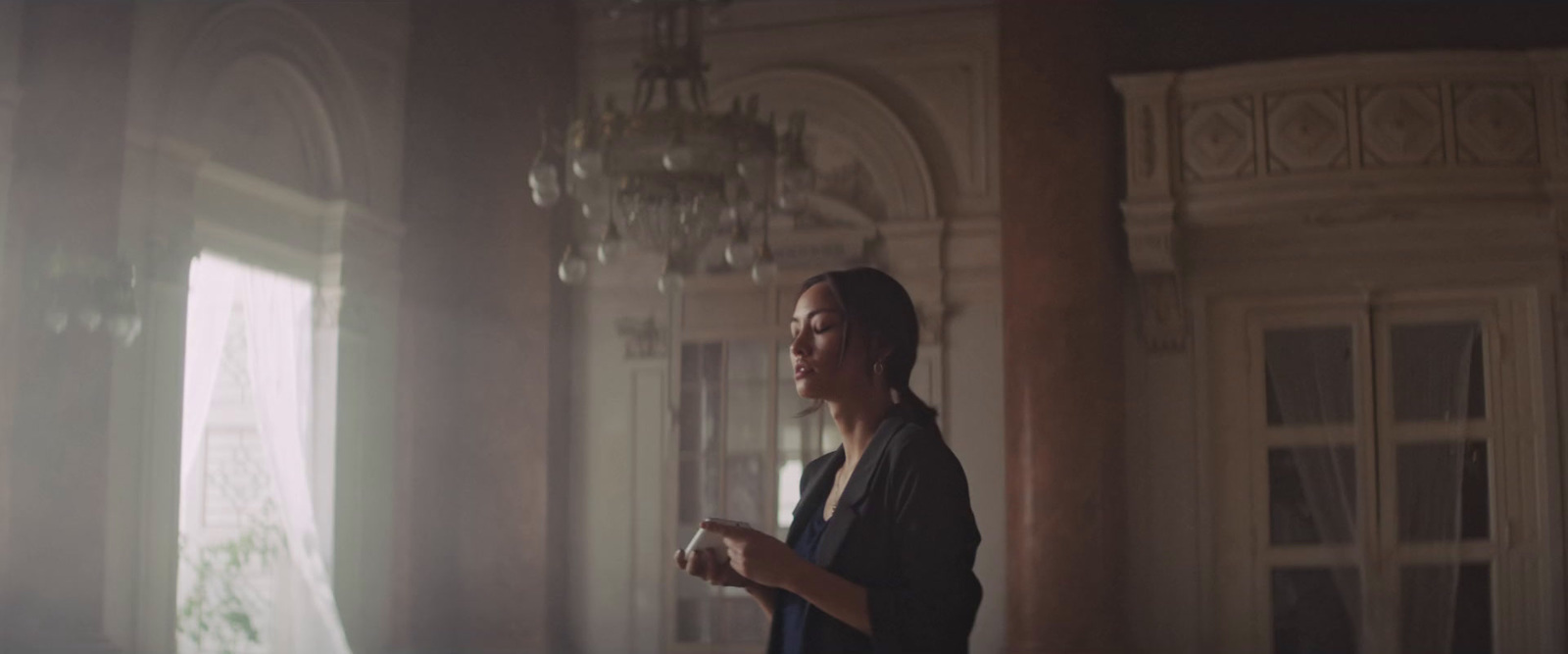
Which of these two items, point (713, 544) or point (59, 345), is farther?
point (59, 345)

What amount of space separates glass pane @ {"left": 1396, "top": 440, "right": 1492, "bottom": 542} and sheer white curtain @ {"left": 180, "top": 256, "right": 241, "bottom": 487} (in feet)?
18.0

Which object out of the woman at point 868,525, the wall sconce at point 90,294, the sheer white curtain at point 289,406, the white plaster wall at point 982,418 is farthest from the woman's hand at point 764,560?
the sheer white curtain at point 289,406

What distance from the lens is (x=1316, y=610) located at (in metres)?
7.24

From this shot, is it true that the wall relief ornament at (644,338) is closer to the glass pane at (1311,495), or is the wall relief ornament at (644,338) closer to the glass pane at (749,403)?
the glass pane at (749,403)

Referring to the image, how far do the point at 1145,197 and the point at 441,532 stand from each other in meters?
3.98

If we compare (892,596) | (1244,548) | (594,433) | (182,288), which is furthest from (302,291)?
(892,596)

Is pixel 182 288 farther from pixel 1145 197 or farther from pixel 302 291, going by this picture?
pixel 1145 197

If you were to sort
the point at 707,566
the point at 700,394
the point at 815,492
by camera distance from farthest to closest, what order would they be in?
the point at 700,394 < the point at 815,492 < the point at 707,566

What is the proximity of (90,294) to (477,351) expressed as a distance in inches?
102

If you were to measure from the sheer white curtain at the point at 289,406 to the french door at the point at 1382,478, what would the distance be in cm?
440

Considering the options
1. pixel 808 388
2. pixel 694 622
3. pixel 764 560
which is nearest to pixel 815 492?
pixel 808 388

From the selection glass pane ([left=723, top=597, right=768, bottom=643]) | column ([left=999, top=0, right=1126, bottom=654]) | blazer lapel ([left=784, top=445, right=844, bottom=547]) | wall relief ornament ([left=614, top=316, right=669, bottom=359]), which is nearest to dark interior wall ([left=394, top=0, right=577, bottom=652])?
wall relief ornament ([left=614, top=316, right=669, bottom=359])

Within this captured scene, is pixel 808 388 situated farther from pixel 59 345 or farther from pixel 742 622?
pixel 742 622

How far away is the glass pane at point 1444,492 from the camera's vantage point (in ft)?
23.4
